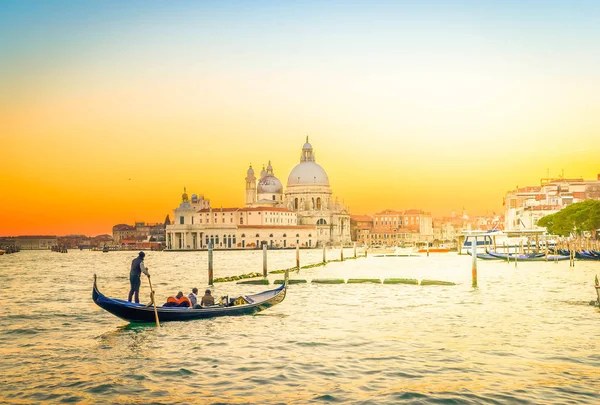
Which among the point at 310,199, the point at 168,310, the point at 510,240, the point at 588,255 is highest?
the point at 310,199

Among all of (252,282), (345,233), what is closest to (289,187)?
(345,233)

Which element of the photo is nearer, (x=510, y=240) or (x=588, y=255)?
(x=588, y=255)

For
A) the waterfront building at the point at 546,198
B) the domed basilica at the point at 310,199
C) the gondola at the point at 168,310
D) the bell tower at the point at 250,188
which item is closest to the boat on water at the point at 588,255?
the gondola at the point at 168,310

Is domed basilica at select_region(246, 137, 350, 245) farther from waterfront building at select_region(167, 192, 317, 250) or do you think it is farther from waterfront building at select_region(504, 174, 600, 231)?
waterfront building at select_region(504, 174, 600, 231)

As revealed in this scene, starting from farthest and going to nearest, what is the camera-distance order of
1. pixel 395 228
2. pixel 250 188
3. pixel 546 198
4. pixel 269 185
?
pixel 395 228
pixel 250 188
pixel 269 185
pixel 546 198

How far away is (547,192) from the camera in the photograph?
326 ft

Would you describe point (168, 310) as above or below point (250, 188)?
below

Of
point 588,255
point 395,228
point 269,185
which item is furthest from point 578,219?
point 395,228

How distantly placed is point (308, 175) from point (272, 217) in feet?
57.0

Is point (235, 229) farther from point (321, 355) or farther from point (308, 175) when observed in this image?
point (321, 355)

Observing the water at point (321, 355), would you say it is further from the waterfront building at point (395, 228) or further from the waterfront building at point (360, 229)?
the waterfront building at point (360, 229)

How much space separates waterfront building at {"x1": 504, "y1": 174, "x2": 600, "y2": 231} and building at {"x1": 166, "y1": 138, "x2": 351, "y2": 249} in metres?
32.4

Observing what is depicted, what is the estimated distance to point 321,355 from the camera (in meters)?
12.9

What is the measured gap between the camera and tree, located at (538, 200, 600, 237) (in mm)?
54562
